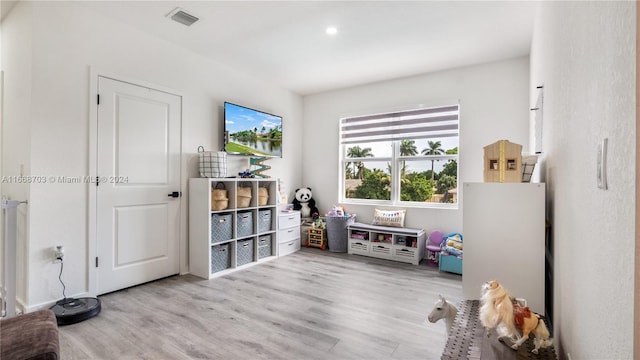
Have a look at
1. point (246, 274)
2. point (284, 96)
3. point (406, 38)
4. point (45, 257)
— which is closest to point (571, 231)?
point (406, 38)

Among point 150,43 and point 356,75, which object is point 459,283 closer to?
point 356,75

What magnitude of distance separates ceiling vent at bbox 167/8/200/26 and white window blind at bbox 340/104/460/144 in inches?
105

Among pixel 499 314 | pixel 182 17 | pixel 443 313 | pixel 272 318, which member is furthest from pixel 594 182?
pixel 182 17

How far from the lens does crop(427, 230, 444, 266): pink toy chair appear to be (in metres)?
3.83

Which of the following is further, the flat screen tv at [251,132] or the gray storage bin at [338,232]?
the gray storage bin at [338,232]

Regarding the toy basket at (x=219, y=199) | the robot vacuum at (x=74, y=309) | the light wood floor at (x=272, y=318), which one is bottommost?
the light wood floor at (x=272, y=318)

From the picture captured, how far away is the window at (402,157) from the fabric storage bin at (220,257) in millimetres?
2066

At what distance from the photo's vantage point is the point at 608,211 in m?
0.70

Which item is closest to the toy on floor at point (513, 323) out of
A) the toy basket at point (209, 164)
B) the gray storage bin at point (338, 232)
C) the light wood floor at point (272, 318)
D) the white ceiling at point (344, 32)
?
the light wood floor at point (272, 318)

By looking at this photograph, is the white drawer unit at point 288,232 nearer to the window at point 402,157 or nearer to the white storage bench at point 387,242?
the white storage bench at point 387,242

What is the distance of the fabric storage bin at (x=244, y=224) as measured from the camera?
3.69 meters

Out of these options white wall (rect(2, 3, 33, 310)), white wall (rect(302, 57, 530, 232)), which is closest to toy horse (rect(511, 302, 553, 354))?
white wall (rect(302, 57, 530, 232))

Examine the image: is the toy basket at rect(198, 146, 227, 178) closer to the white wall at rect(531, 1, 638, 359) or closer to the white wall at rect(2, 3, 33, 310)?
the white wall at rect(2, 3, 33, 310)

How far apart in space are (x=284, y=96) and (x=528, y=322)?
4.40 meters
